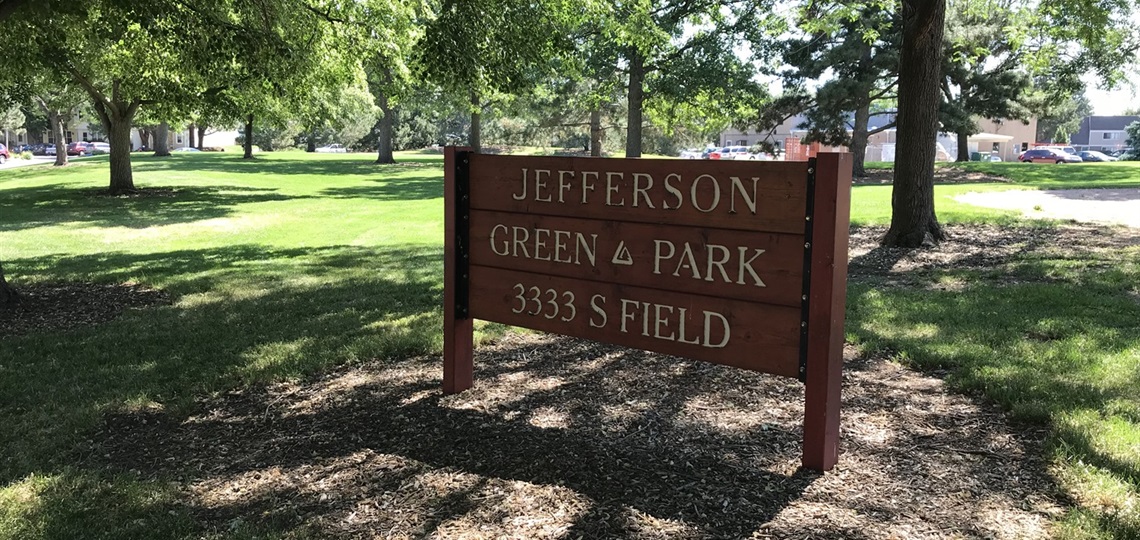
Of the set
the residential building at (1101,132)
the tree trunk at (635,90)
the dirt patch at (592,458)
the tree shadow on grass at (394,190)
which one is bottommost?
the dirt patch at (592,458)

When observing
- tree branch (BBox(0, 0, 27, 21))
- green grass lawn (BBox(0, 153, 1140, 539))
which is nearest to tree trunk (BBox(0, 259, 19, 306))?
green grass lawn (BBox(0, 153, 1140, 539))

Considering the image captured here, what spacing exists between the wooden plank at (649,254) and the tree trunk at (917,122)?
21.3 ft

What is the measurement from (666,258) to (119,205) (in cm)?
1885

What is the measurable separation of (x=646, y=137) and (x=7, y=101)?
4447 cm

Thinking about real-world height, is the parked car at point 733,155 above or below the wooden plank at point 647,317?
above

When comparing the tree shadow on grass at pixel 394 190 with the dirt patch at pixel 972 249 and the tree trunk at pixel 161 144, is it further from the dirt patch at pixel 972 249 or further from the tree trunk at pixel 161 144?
the tree trunk at pixel 161 144

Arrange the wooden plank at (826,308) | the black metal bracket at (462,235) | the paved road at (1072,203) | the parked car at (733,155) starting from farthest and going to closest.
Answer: the parked car at (733,155) → the paved road at (1072,203) → the black metal bracket at (462,235) → the wooden plank at (826,308)

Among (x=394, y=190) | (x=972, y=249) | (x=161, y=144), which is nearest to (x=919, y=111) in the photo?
(x=972, y=249)

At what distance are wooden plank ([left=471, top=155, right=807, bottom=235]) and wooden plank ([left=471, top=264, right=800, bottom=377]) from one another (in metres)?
→ 0.35

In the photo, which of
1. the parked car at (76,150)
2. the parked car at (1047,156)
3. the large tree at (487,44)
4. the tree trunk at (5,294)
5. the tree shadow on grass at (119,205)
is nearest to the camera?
the tree trunk at (5,294)

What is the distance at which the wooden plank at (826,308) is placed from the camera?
10.4ft

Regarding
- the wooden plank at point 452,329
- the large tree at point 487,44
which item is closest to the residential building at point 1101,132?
the large tree at point 487,44

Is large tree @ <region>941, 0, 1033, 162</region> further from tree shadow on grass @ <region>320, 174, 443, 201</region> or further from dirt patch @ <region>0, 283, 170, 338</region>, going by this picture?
dirt patch @ <region>0, 283, 170, 338</region>

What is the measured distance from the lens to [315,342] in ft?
19.3
